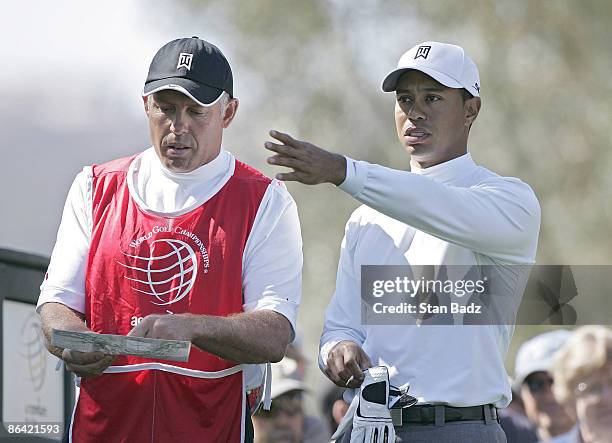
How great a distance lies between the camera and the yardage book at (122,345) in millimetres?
4098

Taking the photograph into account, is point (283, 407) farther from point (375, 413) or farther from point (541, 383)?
point (375, 413)

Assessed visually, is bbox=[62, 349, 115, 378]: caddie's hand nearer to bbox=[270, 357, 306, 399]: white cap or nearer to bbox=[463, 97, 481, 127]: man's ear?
bbox=[463, 97, 481, 127]: man's ear

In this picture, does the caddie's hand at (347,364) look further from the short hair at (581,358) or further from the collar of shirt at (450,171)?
the short hair at (581,358)

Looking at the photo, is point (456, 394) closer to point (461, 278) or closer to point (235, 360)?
point (461, 278)

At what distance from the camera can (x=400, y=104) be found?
16.9 ft

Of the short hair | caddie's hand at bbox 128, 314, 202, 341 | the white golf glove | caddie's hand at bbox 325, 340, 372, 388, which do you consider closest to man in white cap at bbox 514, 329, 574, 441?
the short hair

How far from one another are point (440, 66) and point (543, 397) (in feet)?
8.30

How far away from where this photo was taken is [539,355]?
7.05 m

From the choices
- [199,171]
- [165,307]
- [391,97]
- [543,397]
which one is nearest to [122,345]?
[165,307]

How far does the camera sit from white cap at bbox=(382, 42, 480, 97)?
5.07m

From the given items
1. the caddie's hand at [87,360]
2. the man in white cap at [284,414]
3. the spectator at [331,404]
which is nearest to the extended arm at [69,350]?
the caddie's hand at [87,360]

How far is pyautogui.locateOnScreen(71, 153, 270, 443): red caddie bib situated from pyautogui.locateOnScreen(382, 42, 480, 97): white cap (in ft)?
2.95

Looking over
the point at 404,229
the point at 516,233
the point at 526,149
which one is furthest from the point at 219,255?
the point at 526,149

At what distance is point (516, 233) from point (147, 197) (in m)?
Result: 1.33
